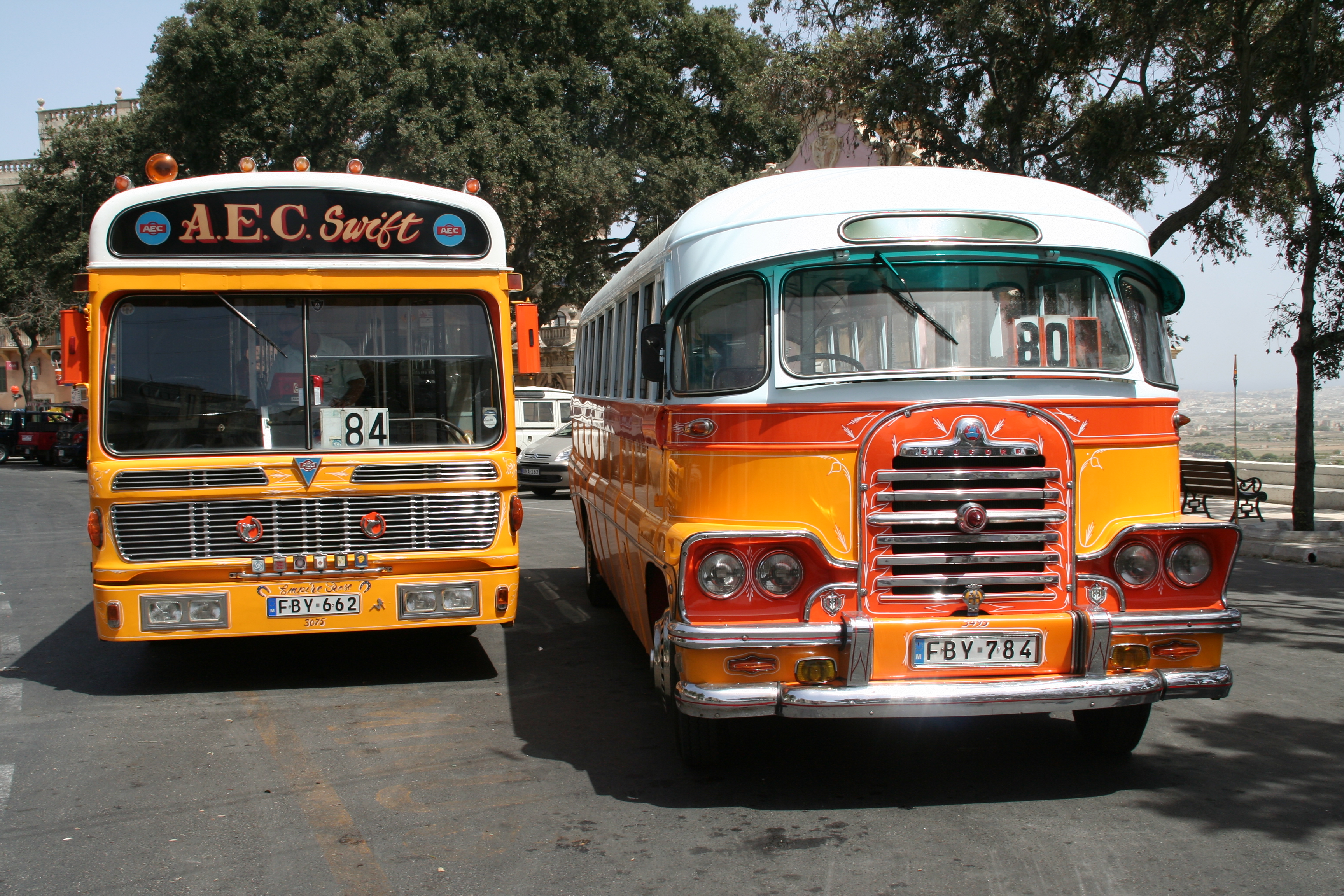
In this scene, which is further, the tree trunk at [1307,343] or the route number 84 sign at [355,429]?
the tree trunk at [1307,343]

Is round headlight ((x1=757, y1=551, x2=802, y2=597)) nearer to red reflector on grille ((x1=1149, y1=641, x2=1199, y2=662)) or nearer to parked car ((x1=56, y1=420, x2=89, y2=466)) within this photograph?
red reflector on grille ((x1=1149, y1=641, x2=1199, y2=662))

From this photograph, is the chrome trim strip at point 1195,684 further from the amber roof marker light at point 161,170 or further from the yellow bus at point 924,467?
the amber roof marker light at point 161,170

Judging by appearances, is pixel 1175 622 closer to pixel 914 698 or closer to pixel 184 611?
pixel 914 698

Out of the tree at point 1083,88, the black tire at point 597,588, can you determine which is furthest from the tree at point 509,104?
the black tire at point 597,588

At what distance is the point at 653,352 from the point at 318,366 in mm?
2406

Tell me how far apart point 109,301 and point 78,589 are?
5607mm

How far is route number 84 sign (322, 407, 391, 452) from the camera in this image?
7.08 meters

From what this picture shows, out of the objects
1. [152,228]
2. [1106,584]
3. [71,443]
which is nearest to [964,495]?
[1106,584]

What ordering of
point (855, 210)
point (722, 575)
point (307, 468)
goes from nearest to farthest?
point (722, 575)
point (855, 210)
point (307, 468)

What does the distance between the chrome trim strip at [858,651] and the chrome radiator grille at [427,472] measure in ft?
10.0

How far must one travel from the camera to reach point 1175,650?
505 centimetres

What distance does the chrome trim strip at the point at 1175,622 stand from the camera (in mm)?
4957

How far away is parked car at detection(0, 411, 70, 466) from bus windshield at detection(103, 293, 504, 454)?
124 feet

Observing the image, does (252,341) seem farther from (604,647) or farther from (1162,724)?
(1162,724)
